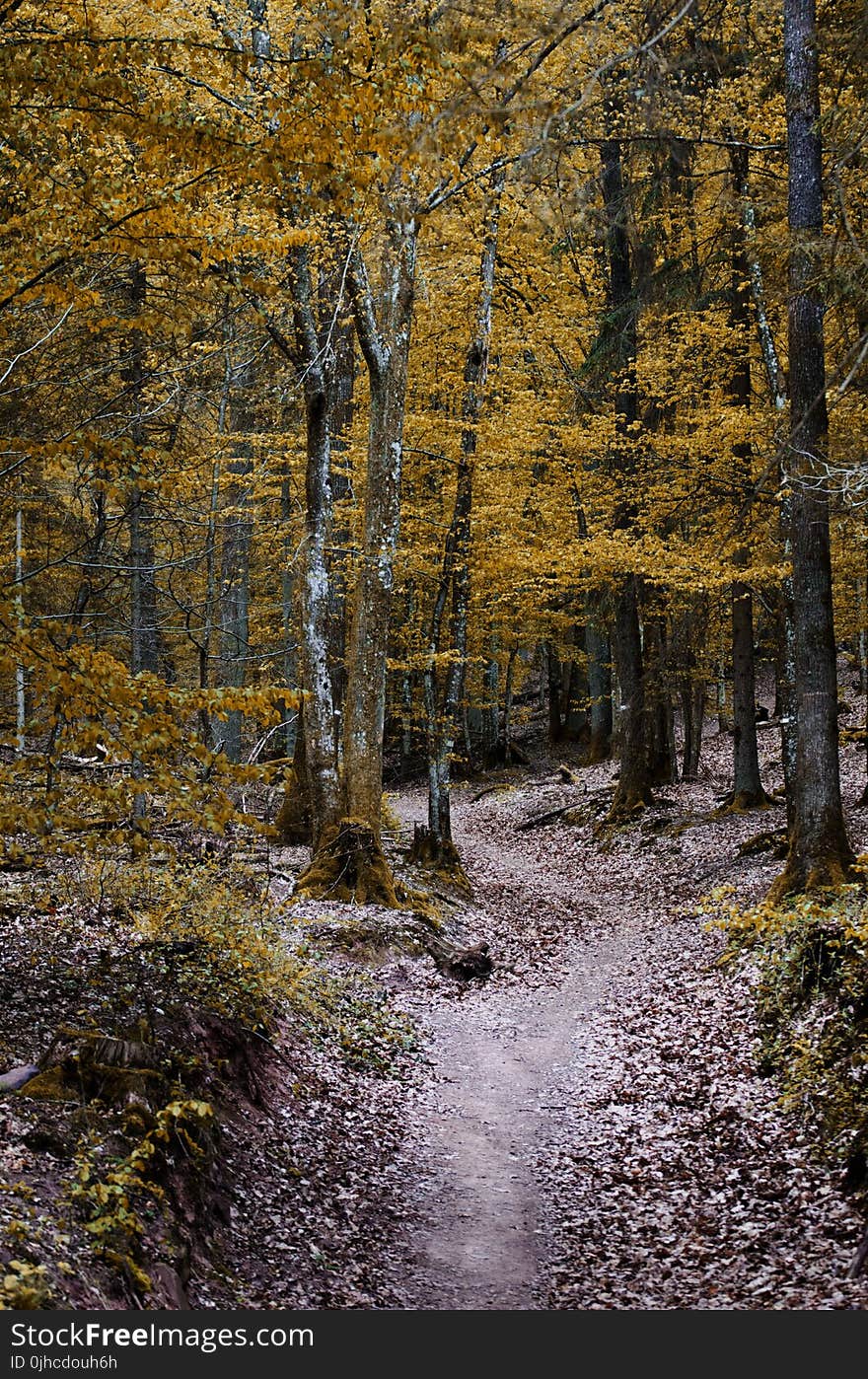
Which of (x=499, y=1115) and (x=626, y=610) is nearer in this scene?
(x=499, y=1115)

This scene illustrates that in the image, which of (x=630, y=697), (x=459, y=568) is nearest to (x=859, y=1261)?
(x=459, y=568)

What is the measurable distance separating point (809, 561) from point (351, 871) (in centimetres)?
624

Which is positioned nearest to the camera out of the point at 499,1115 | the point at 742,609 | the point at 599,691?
the point at 499,1115

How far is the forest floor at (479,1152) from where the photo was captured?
16.4ft

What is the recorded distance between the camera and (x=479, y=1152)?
7.37 metres

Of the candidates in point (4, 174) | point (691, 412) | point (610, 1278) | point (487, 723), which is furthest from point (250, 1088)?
point (487, 723)

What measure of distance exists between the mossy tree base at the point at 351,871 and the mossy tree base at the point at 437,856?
303 cm

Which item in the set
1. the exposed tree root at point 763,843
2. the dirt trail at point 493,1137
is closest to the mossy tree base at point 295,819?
the dirt trail at point 493,1137

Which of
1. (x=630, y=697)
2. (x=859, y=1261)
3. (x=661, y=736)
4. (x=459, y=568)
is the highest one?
(x=459, y=568)

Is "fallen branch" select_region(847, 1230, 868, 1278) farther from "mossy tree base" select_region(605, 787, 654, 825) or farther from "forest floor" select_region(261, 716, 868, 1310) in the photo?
"mossy tree base" select_region(605, 787, 654, 825)

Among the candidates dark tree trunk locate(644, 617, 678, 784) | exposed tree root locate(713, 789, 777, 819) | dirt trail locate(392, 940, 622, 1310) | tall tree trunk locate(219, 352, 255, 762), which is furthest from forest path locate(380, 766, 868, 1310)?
dark tree trunk locate(644, 617, 678, 784)

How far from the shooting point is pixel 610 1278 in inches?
215

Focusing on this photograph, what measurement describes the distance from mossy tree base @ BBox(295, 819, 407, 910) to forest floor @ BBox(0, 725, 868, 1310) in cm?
40

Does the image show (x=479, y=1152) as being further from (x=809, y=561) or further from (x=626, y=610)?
(x=626, y=610)
